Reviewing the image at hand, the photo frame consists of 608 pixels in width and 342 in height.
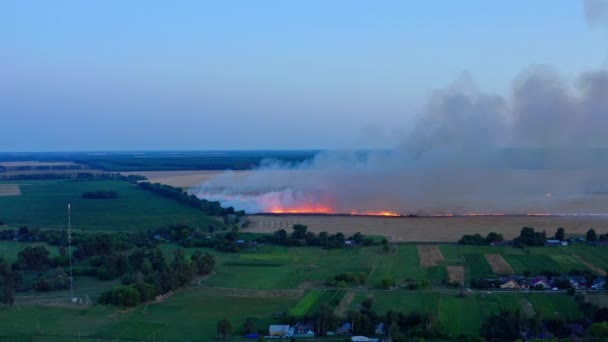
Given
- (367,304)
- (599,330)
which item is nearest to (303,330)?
(367,304)

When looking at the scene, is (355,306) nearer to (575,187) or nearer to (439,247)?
(439,247)

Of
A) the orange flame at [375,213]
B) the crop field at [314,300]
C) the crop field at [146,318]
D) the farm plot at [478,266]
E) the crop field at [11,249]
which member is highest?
the orange flame at [375,213]

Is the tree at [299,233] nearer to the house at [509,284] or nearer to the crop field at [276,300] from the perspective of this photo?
the crop field at [276,300]

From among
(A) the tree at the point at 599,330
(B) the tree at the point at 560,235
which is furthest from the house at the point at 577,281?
(B) the tree at the point at 560,235

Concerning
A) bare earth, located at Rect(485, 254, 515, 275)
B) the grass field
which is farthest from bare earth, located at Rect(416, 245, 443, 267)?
the grass field

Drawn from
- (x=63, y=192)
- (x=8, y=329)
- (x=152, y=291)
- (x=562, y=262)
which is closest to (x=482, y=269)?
(x=562, y=262)
